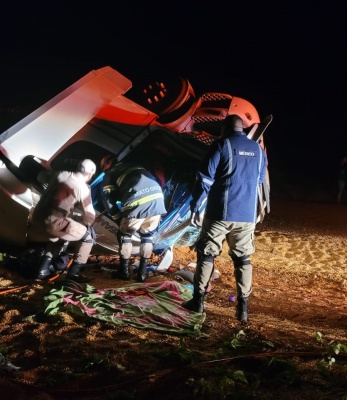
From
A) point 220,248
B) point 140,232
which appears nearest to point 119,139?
point 140,232

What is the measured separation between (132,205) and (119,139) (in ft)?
3.35

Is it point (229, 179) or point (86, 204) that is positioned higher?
point (229, 179)

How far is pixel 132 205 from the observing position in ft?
18.8

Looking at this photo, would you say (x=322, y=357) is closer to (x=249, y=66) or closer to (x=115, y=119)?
(x=115, y=119)

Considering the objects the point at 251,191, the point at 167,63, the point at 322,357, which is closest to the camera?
the point at 322,357

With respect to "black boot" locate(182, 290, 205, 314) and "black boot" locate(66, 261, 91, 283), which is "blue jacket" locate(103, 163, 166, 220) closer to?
"black boot" locate(66, 261, 91, 283)

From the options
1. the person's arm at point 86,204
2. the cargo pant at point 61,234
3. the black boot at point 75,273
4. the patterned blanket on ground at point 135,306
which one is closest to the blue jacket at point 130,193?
the person's arm at point 86,204

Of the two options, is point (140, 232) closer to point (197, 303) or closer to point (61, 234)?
point (61, 234)

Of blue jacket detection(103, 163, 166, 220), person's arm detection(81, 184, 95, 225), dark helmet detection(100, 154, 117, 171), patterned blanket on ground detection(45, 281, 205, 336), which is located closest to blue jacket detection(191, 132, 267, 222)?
patterned blanket on ground detection(45, 281, 205, 336)

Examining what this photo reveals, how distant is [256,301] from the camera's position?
17.1 ft

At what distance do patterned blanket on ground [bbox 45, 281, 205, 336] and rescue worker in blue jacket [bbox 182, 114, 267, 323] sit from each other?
268mm

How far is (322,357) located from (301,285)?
2.97 m

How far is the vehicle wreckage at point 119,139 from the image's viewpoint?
5.53m

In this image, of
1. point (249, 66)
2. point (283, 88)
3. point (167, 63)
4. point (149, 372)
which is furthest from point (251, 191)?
point (167, 63)
